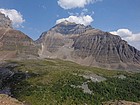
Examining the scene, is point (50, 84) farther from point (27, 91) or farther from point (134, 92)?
point (134, 92)

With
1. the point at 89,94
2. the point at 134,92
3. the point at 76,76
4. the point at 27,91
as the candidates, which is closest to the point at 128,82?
the point at 134,92

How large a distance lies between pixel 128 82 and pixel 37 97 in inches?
2829

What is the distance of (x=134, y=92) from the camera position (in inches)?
6634

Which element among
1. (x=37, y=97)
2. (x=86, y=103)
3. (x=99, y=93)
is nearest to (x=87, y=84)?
(x=99, y=93)

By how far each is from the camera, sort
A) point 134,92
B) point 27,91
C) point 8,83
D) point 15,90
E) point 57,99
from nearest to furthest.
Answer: point 57,99 → point 27,91 → point 15,90 → point 134,92 → point 8,83

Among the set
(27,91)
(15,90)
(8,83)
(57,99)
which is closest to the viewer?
(57,99)

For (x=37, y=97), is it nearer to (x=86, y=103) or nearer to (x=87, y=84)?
(x=86, y=103)

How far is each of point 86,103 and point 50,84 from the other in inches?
1060

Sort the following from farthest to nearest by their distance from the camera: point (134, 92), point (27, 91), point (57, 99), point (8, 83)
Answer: point (8, 83)
point (134, 92)
point (27, 91)
point (57, 99)

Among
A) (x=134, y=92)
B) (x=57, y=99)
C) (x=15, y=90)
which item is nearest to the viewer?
(x=57, y=99)

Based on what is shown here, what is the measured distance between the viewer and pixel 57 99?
132 metres

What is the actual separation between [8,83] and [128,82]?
7335cm

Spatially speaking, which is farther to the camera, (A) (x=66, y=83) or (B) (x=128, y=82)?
(B) (x=128, y=82)

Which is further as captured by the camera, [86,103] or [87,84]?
→ [87,84]
